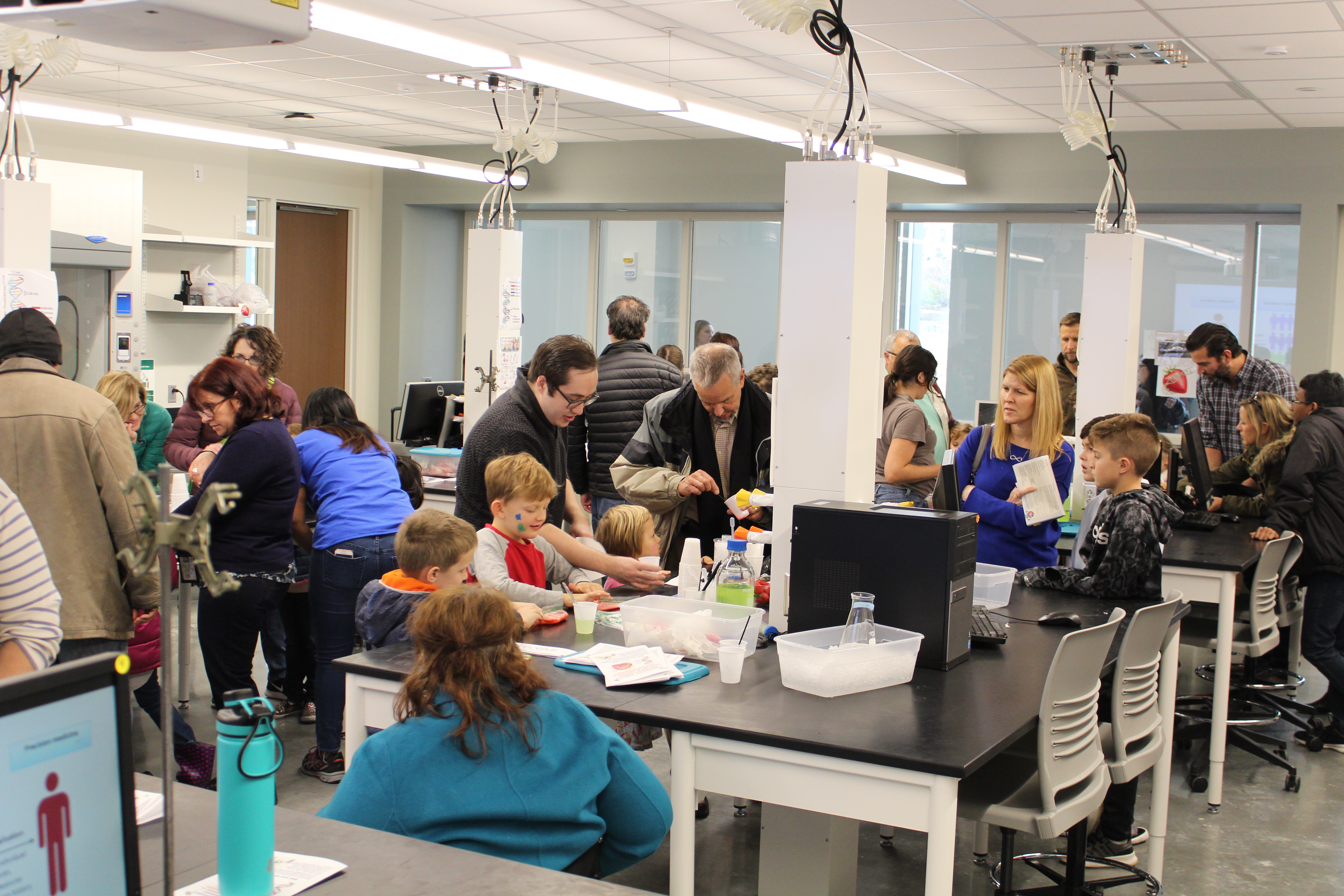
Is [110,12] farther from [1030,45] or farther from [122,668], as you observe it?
[1030,45]

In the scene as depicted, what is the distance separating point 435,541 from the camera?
3127 millimetres

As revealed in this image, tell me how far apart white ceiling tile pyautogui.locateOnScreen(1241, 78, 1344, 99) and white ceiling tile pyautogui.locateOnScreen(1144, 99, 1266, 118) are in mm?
220

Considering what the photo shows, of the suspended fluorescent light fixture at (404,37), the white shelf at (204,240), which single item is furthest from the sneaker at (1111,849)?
the white shelf at (204,240)

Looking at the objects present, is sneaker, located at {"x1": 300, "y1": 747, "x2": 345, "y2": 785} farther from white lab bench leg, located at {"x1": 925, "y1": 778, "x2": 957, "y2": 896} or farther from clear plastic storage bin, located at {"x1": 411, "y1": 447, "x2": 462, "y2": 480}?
white lab bench leg, located at {"x1": 925, "y1": 778, "x2": 957, "y2": 896}

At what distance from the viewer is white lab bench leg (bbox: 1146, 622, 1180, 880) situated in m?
3.37

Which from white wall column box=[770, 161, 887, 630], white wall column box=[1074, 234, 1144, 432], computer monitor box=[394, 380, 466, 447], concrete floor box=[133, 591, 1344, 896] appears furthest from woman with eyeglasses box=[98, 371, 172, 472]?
white wall column box=[1074, 234, 1144, 432]

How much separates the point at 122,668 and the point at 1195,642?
4.09 m

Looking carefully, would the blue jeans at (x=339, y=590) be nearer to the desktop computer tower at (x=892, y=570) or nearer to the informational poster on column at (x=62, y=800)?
the desktop computer tower at (x=892, y=570)

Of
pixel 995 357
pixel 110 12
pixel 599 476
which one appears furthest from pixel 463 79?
pixel 110 12

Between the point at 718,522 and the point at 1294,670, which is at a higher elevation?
the point at 718,522

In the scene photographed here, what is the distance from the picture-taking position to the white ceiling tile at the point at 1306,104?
6.68 metres

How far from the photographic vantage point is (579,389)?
3.42 meters

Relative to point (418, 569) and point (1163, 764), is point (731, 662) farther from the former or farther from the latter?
point (1163, 764)

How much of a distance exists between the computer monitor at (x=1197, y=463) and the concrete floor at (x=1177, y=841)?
1.19 meters
